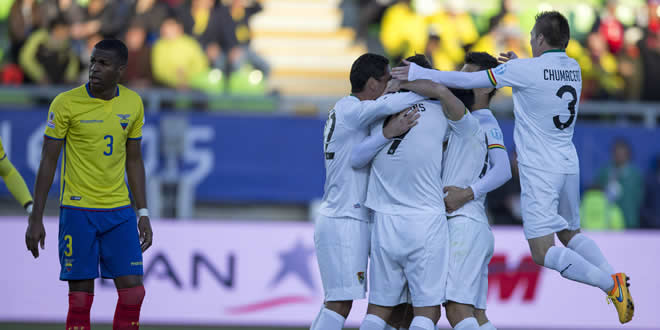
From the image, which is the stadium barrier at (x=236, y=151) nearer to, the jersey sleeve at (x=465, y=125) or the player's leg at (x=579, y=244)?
the player's leg at (x=579, y=244)

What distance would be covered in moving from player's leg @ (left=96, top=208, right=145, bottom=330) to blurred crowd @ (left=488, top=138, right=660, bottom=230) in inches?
266

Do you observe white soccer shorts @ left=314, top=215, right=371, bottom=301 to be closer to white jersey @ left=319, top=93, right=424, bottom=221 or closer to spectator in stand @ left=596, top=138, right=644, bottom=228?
white jersey @ left=319, top=93, right=424, bottom=221

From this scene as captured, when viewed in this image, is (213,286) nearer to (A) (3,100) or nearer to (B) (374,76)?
(A) (3,100)

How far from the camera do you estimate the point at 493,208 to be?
39.8 feet

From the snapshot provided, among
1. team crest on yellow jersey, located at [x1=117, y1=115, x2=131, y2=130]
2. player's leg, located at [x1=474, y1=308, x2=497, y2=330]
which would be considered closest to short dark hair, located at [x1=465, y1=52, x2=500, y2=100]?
player's leg, located at [x1=474, y1=308, x2=497, y2=330]

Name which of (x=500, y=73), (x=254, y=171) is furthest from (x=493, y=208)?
(x=500, y=73)

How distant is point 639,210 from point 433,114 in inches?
273

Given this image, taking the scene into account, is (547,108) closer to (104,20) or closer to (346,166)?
(346,166)

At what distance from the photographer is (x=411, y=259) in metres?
6.02

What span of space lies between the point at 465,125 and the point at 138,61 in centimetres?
768

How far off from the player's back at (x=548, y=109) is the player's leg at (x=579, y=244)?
0.19 meters

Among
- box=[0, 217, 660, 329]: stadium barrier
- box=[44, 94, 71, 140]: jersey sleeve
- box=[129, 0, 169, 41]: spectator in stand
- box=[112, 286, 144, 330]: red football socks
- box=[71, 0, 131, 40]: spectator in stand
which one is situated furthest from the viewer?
box=[129, 0, 169, 41]: spectator in stand

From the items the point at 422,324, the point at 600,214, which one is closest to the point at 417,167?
the point at 422,324

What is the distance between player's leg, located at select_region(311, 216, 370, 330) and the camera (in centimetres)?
626
